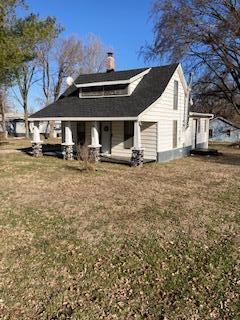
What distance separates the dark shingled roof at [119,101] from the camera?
15.4 meters

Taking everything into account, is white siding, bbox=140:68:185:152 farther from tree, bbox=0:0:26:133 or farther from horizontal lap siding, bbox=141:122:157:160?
tree, bbox=0:0:26:133

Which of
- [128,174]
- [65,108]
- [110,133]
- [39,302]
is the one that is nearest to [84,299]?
[39,302]

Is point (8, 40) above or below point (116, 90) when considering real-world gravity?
above

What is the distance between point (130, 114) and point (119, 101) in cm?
248

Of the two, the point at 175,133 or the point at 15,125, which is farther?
the point at 15,125

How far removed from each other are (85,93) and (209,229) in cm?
1442

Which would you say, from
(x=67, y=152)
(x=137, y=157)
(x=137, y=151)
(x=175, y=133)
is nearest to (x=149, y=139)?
(x=137, y=151)

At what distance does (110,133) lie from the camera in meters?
17.6

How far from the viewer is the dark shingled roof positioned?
15438mm

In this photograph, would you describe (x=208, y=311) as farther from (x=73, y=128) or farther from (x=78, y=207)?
(x=73, y=128)

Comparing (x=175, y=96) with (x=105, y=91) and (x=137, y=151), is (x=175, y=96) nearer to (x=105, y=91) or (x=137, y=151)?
(x=105, y=91)

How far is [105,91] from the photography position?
17.9 meters

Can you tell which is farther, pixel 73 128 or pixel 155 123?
pixel 73 128

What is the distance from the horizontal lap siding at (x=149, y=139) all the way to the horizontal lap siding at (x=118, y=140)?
1187 millimetres
